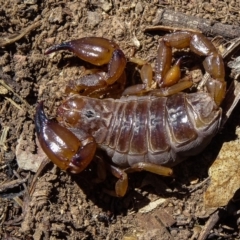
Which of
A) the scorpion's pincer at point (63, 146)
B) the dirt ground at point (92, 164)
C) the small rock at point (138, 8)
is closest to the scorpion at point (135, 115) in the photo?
the scorpion's pincer at point (63, 146)

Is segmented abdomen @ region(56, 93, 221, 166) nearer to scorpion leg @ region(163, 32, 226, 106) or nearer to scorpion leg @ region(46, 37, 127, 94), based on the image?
scorpion leg @ region(163, 32, 226, 106)

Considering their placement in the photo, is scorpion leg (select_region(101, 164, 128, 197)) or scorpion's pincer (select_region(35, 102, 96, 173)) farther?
scorpion leg (select_region(101, 164, 128, 197))

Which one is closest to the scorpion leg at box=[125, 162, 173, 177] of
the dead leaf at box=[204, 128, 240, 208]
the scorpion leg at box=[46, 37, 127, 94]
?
the dead leaf at box=[204, 128, 240, 208]

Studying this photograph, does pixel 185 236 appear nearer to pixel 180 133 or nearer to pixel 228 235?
pixel 228 235

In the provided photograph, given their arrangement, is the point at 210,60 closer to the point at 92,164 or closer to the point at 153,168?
the point at 153,168

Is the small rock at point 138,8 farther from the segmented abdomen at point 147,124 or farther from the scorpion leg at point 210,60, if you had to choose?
the segmented abdomen at point 147,124

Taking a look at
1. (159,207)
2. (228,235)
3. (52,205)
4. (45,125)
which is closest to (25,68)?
(45,125)
